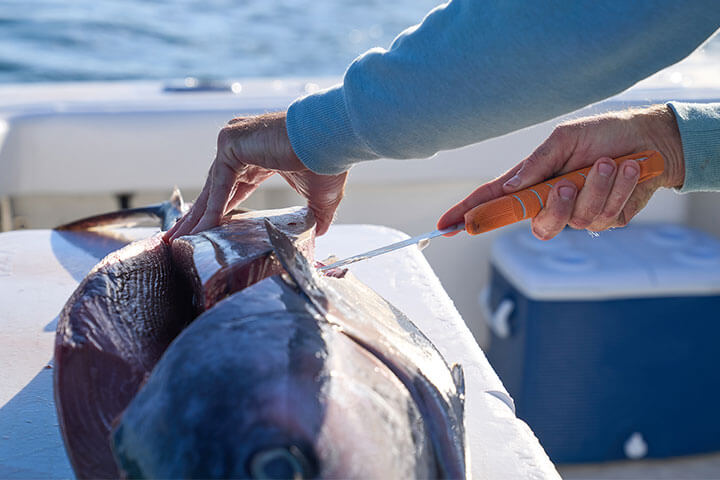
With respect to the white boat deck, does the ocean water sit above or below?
above

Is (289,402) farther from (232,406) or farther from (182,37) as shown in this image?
(182,37)

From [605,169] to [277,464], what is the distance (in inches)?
38.6

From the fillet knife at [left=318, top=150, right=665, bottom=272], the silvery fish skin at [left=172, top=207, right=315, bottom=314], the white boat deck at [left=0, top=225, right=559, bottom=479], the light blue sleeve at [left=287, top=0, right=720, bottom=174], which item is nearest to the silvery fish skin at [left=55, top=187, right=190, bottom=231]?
the white boat deck at [left=0, top=225, right=559, bottom=479]

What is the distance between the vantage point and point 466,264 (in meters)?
3.43

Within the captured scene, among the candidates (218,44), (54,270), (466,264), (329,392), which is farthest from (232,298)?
(218,44)

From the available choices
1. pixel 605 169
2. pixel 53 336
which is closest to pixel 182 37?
pixel 53 336

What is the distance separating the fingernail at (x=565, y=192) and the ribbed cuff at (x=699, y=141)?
1.04 ft

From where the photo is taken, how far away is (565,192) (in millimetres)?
1370

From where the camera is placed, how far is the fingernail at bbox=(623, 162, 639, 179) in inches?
53.7

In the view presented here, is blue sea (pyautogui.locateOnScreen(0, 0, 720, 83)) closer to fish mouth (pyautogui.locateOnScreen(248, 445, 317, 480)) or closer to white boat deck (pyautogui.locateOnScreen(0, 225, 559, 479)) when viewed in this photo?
white boat deck (pyautogui.locateOnScreen(0, 225, 559, 479))

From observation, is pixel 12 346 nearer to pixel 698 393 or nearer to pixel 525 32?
pixel 525 32

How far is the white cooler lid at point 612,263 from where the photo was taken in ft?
8.45

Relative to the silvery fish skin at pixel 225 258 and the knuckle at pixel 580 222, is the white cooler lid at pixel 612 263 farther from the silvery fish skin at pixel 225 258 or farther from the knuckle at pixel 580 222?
the silvery fish skin at pixel 225 258

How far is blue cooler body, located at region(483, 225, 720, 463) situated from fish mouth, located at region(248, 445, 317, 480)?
2.09 metres
